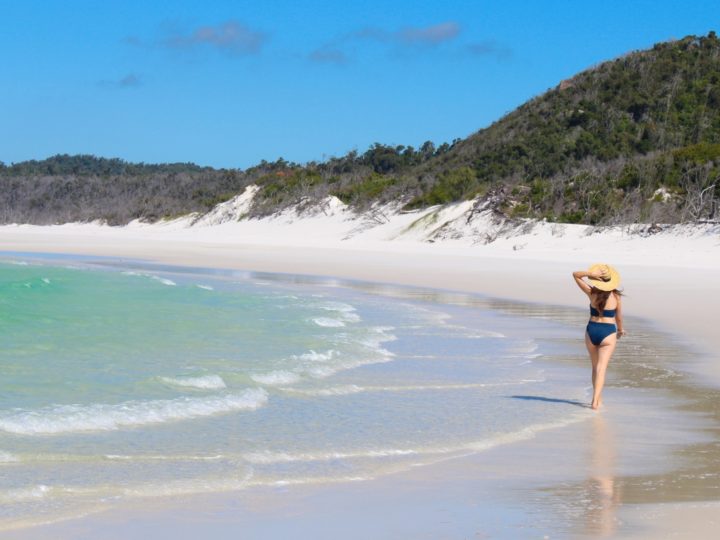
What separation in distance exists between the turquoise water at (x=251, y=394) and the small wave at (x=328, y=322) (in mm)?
33

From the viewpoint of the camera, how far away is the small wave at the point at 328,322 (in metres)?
13.8

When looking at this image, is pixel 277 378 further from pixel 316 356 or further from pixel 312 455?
pixel 312 455

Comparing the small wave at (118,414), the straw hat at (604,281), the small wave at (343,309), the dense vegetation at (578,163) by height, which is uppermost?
the dense vegetation at (578,163)

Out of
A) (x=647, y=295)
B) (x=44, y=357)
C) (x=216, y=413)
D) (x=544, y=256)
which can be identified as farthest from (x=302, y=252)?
(x=216, y=413)

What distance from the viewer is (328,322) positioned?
46.6 feet

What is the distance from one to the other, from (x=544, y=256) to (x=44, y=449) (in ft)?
73.8

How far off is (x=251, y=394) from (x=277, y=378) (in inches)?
36.7

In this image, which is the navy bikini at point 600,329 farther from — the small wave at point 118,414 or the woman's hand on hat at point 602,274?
the small wave at point 118,414

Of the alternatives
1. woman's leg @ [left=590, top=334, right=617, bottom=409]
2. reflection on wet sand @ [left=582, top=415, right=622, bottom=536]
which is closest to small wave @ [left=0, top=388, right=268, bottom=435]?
woman's leg @ [left=590, top=334, right=617, bottom=409]

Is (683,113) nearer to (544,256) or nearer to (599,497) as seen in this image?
(544,256)

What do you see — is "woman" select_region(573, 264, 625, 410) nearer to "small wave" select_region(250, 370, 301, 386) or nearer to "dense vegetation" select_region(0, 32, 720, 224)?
"small wave" select_region(250, 370, 301, 386)

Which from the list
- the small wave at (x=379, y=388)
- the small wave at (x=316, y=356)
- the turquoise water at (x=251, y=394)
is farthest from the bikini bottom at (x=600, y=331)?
the small wave at (x=316, y=356)

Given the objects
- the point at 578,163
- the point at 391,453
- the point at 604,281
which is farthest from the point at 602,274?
the point at 578,163

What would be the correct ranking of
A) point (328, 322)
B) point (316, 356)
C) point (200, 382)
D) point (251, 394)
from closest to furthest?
point (251, 394) → point (200, 382) → point (316, 356) → point (328, 322)
